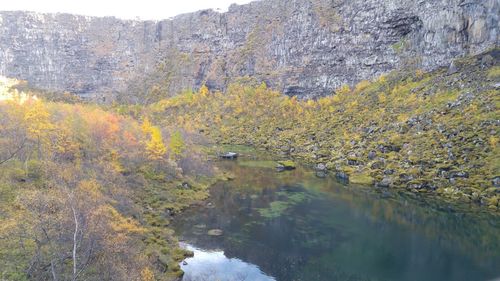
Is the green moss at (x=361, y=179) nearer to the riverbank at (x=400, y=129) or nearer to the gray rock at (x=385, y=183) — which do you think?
the riverbank at (x=400, y=129)

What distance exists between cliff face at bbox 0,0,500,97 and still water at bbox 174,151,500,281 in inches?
2215

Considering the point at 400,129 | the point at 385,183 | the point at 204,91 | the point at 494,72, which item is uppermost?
the point at 494,72

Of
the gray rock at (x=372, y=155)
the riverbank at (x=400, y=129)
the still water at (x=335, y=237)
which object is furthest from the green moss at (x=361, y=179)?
the gray rock at (x=372, y=155)

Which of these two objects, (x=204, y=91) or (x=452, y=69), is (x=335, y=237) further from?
(x=204, y=91)

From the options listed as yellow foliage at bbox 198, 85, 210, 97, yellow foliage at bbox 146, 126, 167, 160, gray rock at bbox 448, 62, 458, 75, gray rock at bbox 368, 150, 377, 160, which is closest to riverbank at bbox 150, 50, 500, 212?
gray rock at bbox 368, 150, 377, 160

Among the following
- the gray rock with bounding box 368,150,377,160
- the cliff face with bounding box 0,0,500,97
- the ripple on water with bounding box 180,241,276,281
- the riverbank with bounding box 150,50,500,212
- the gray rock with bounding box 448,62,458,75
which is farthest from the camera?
the cliff face with bounding box 0,0,500,97

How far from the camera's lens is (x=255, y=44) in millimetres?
154125

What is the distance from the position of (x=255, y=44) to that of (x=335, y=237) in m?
124

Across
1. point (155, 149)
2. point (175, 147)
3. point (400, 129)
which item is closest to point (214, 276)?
point (155, 149)

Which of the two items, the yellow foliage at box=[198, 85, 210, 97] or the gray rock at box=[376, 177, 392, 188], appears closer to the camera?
the gray rock at box=[376, 177, 392, 188]

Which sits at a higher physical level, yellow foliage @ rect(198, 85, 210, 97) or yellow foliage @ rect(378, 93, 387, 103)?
yellow foliage @ rect(378, 93, 387, 103)

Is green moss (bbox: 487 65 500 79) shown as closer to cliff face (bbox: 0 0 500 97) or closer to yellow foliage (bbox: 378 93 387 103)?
cliff face (bbox: 0 0 500 97)

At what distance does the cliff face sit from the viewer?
9925 centimetres

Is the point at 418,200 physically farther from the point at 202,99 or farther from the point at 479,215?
the point at 202,99
